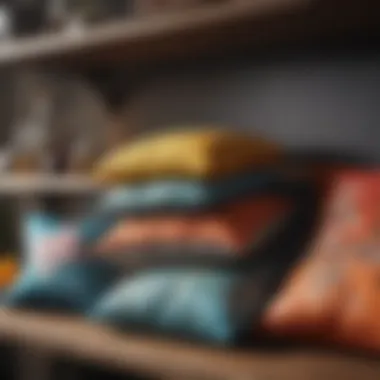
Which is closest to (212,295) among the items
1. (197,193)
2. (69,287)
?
(197,193)

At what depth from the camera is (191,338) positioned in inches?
56.4

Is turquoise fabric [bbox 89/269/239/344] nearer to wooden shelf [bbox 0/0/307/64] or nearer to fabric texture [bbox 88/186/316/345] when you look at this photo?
fabric texture [bbox 88/186/316/345]

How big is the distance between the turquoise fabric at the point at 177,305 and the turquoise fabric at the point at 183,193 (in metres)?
0.11

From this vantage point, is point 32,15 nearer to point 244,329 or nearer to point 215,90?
point 215,90

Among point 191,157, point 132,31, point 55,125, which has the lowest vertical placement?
point 191,157

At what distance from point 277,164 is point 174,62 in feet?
1.43

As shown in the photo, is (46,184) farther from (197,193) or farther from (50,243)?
(197,193)

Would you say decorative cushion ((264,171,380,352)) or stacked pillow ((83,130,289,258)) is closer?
decorative cushion ((264,171,380,352))

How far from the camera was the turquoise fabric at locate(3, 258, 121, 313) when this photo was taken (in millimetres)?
1714

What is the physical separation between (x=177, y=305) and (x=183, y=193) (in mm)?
185

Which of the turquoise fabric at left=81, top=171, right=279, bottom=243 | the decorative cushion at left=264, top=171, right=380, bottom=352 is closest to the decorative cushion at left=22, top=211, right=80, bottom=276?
the turquoise fabric at left=81, top=171, right=279, bottom=243

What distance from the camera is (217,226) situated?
1.49m

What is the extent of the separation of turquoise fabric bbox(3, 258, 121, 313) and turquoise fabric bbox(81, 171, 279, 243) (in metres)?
0.11

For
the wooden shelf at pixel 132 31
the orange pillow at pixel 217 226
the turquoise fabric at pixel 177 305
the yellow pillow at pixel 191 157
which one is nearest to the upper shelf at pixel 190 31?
the wooden shelf at pixel 132 31
